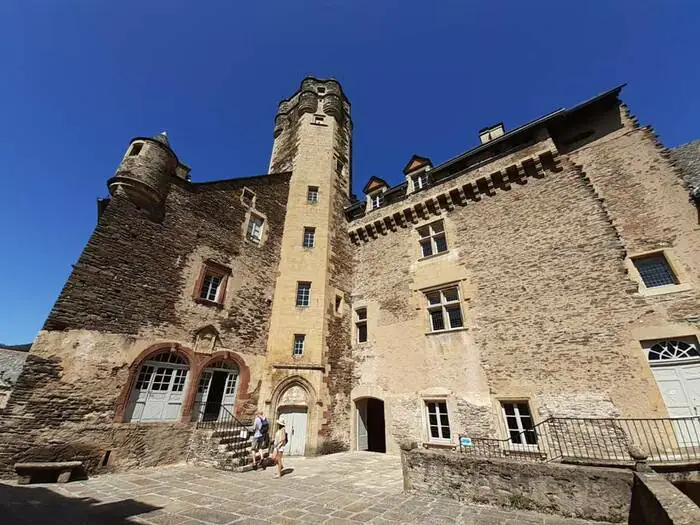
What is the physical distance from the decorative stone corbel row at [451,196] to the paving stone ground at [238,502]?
10.3 metres

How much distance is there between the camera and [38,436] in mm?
7250

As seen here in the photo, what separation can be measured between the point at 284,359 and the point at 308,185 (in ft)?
29.3

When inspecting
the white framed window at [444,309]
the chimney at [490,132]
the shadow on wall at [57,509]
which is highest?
the chimney at [490,132]

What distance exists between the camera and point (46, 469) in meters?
6.93

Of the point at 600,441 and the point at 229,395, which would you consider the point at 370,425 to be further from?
the point at 600,441

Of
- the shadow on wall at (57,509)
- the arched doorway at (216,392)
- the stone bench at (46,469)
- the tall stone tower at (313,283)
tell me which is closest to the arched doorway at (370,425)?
the tall stone tower at (313,283)

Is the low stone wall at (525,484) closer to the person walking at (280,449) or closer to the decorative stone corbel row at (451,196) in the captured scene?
the person walking at (280,449)

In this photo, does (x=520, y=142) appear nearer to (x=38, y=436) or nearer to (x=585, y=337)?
(x=585, y=337)

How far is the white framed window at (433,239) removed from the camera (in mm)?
13227

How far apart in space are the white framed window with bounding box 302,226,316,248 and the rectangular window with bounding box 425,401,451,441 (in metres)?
8.55

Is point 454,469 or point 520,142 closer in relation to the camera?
point 454,469

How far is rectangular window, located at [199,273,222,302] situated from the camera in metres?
11.4

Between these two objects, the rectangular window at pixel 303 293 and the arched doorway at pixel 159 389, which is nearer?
the arched doorway at pixel 159 389

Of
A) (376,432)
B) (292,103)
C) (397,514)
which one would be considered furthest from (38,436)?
(292,103)
